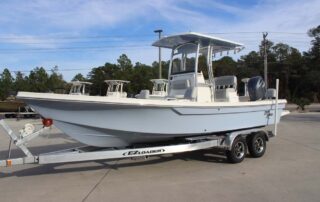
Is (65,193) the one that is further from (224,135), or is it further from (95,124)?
(224,135)

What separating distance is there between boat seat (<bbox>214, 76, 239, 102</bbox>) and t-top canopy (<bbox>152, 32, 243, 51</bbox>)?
0.93 meters

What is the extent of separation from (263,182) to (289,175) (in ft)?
3.06

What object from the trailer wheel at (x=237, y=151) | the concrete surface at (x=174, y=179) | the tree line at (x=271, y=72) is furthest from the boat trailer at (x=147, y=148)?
the tree line at (x=271, y=72)

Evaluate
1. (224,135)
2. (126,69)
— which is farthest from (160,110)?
(126,69)

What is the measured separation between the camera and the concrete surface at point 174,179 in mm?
6465

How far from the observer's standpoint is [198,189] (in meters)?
6.86

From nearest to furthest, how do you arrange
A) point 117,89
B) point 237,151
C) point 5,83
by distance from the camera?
point 237,151 < point 117,89 < point 5,83

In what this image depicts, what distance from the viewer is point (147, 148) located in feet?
26.4

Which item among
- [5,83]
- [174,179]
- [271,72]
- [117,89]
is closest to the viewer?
[174,179]

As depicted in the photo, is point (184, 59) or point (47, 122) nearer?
point (47, 122)

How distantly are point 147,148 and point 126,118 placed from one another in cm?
81

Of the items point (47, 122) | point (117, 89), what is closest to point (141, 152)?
point (47, 122)

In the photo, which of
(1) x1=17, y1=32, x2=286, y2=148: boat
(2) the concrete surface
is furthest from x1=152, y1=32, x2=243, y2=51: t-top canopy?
(2) the concrete surface

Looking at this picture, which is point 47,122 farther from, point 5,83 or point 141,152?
point 5,83
